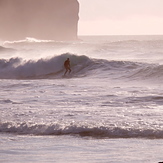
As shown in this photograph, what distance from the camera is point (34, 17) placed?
136 metres

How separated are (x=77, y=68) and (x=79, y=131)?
2143cm

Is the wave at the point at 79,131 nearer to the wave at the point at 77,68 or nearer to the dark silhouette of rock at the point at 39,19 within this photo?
the wave at the point at 77,68

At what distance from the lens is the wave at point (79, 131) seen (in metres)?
11.3

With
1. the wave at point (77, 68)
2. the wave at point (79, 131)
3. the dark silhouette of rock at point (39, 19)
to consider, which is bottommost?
the wave at point (79, 131)

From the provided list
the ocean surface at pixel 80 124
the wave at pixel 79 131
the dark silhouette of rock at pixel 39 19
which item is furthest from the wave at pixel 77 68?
the dark silhouette of rock at pixel 39 19

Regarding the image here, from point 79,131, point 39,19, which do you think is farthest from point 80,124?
point 39,19

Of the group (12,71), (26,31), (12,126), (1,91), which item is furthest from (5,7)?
(12,126)

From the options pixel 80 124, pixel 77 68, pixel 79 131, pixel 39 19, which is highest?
pixel 39 19

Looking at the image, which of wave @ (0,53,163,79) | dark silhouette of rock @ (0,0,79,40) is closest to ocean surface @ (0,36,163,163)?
wave @ (0,53,163,79)

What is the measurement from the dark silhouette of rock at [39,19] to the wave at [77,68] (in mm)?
96576

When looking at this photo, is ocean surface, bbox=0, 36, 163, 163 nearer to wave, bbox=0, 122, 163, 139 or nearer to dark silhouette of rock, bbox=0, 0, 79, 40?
wave, bbox=0, 122, 163, 139

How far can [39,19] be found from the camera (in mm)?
136500

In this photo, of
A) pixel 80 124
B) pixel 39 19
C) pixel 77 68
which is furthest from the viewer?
pixel 39 19

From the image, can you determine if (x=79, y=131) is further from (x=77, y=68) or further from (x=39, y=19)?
(x=39, y=19)
